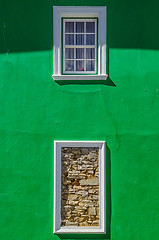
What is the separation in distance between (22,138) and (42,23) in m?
2.81

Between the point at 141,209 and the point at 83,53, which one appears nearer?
the point at 141,209

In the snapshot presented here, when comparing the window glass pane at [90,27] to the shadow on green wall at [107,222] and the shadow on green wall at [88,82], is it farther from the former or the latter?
the shadow on green wall at [107,222]

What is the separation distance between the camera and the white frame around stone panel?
7.25 meters

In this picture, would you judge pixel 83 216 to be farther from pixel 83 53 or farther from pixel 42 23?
pixel 42 23

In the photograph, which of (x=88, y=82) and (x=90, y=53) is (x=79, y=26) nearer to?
(x=90, y=53)

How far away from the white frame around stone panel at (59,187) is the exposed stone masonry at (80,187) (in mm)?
91

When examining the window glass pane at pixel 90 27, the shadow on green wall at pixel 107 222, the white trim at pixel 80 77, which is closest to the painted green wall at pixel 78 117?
the shadow on green wall at pixel 107 222

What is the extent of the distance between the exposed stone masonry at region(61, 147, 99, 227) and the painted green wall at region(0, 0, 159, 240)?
311 mm

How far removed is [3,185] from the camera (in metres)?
7.34

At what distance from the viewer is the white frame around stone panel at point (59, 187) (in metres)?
7.25

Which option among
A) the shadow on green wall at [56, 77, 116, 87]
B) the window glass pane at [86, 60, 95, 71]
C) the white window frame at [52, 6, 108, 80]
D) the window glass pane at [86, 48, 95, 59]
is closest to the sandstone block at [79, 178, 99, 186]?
the shadow on green wall at [56, 77, 116, 87]

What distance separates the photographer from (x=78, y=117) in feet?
24.2

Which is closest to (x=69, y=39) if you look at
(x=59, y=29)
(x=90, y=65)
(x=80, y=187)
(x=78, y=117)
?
(x=59, y=29)

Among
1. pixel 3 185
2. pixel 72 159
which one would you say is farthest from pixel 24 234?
pixel 72 159
